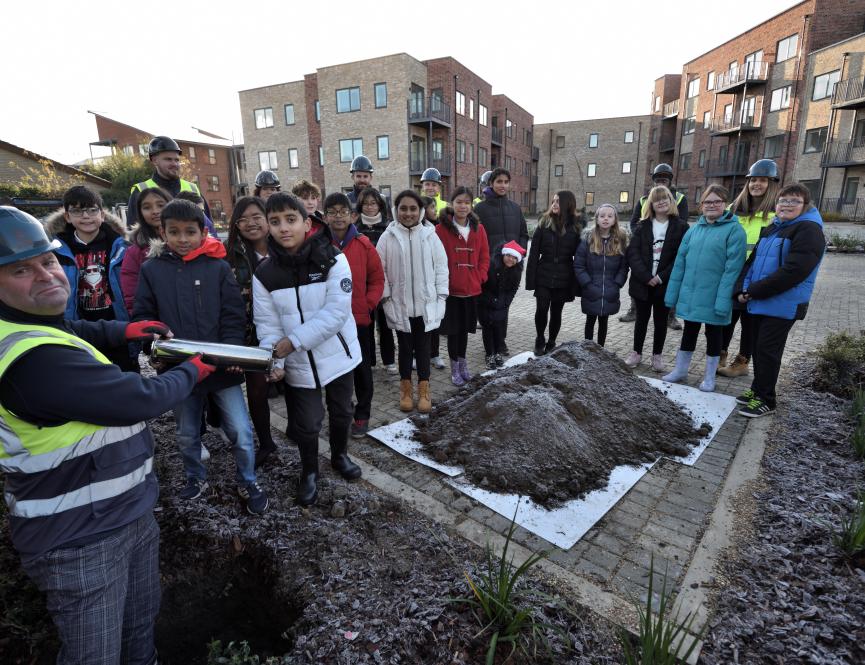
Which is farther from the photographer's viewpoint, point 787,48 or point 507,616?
point 787,48

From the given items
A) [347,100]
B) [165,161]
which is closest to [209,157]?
[347,100]

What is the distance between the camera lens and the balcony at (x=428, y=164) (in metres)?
31.0

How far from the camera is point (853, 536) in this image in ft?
8.41

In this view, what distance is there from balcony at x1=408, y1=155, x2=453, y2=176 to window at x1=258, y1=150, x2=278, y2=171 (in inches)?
440

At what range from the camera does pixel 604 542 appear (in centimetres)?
290

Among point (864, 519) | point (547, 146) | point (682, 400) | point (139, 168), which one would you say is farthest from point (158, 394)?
point (547, 146)

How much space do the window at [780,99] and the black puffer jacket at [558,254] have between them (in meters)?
32.6

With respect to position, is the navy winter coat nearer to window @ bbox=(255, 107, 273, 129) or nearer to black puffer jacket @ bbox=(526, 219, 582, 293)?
black puffer jacket @ bbox=(526, 219, 582, 293)

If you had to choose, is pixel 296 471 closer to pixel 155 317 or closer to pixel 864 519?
pixel 155 317

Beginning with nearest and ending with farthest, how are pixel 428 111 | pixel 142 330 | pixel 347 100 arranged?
pixel 142 330
pixel 428 111
pixel 347 100

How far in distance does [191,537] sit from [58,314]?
6.05ft

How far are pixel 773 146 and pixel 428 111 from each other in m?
22.3

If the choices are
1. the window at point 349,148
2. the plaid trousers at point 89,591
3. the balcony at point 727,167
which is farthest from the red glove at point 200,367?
the balcony at point 727,167

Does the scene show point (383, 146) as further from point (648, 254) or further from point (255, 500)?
point (255, 500)
